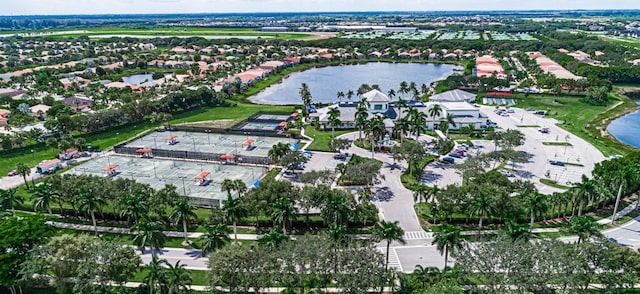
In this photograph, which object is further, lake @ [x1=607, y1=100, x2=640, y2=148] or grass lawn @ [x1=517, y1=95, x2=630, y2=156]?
lake @ [x1=607, y1=100, x2=640, y2=148]

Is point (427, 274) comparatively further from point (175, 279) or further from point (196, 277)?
point (196, 277)

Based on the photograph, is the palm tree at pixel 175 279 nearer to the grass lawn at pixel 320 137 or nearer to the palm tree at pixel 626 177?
the grass lawn at pixel 320 137

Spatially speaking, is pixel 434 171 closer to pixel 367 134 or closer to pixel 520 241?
pixel 367 134

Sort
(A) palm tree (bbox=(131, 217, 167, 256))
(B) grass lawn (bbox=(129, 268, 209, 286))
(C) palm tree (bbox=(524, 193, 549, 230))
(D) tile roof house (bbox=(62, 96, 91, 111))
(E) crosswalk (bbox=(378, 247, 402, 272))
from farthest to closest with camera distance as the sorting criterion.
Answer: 1. (D) tile roof house (bbox=(62, 96, 91, 111))
2. (C) palm tree (bbox=(524, 193, 549, 230))
3. (E) crosswalk (bbox=(378, 247, 402, 272))
4. (B) grass lawn (bbox=(129, 268, 209, 286))
5. (A) palm tree (bbox=(131, 217, 167, 256))

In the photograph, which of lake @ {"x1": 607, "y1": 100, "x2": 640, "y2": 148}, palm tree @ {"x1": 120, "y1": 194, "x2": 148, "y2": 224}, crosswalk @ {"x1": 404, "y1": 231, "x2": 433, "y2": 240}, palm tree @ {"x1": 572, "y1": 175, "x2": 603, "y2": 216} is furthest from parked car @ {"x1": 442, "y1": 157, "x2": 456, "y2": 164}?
palm tree @ {"x1": 120, "y1": 194, "x2": 148, "y2": 224}

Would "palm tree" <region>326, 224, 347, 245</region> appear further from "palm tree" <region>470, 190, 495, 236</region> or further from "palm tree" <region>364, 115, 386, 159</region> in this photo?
"palm tree" <region>364, 115, 386, 159</region>

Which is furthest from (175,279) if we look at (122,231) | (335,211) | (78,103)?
(78,103)

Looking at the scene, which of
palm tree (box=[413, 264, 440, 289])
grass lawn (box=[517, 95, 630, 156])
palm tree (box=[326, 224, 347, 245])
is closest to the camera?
palm tree (box=[413, 264, 440, 289])

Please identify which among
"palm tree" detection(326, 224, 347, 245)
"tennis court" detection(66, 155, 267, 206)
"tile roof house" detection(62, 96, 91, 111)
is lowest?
"tennis court" detection(66, 155, 267, 206)
